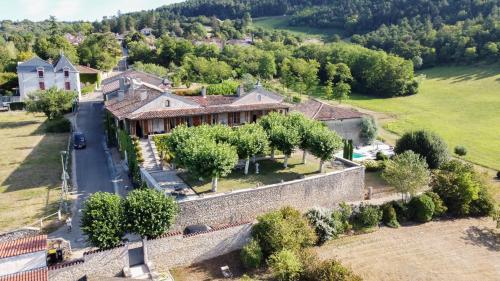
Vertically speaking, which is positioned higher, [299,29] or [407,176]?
[299,29]

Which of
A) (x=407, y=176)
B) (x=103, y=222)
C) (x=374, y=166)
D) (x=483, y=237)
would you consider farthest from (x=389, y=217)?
(x=103, y=222)

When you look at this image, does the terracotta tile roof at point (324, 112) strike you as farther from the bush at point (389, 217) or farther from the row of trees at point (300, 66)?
the row of trees at point (300, 66)

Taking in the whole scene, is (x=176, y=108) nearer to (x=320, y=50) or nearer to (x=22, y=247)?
(x=22, y=247)

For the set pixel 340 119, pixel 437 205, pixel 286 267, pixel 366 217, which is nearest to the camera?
pixel 286 267

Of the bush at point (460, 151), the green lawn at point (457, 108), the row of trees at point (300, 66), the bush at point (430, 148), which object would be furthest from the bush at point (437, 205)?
the row of trees at point (300, 66)

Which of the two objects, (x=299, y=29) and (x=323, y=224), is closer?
(x=323, y=224)

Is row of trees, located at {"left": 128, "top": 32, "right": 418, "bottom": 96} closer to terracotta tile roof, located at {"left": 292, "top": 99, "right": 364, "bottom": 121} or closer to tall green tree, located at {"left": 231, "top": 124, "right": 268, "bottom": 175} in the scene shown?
terracotta tile roof, located at {"left": 292, "top": 99, "right": 364, "bottom": 121}

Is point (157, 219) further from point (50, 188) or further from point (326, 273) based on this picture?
point (50, 188)

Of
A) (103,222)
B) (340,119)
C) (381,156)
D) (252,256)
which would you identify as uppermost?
(340,119)
